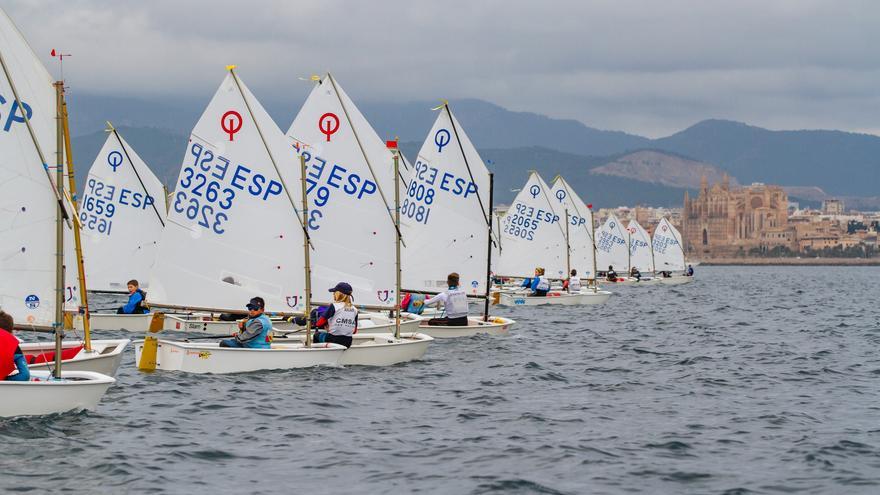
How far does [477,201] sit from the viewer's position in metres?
37.2

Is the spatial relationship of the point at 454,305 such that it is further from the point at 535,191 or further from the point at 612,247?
the point at 612,247

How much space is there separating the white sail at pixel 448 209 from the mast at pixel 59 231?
17981mm

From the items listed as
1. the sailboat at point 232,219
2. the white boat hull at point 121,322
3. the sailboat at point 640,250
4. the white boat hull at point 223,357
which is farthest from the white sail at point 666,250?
the white boat hull at point 223,357

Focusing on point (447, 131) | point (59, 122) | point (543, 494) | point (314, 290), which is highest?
point (447, 131)

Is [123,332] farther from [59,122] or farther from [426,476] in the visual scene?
[426,476]

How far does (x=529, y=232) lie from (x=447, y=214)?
26629 mm

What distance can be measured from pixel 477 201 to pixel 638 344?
684 centimetres

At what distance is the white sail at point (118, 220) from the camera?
40.8 meters

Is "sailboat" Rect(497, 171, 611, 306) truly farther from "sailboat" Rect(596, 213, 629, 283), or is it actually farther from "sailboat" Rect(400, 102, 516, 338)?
"sailboat" Rect(596, 213, 629, 283)

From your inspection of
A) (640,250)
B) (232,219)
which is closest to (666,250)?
(640,250)

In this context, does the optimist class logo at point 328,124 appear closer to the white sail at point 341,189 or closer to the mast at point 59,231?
the white sail at point 341,189

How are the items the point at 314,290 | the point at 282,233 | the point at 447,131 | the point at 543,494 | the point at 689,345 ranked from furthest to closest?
the point at 447,131
the point at 689,345
the point at 314,290
the point at 282,233
the point at 543,494

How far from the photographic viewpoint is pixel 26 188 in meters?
18.8

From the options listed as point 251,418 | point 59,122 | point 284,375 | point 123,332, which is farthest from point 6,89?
point 123,332
